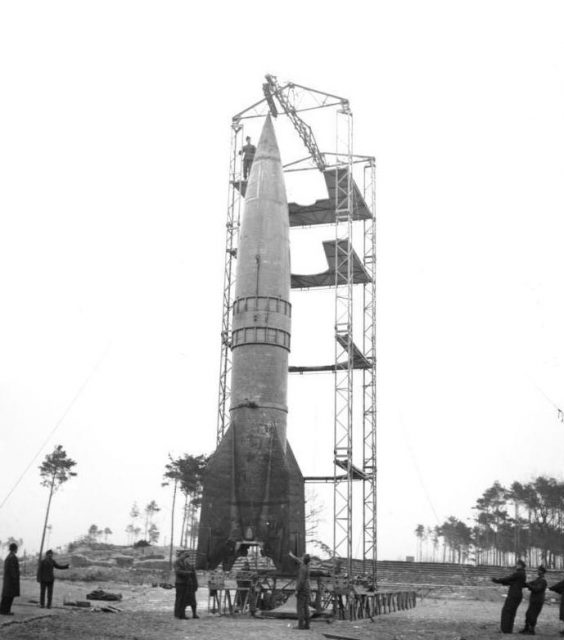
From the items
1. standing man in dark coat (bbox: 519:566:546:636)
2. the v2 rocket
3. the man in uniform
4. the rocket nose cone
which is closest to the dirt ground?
standing man in dark coat (bbox: 519:566:546:636)

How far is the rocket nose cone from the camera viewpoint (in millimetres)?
20938

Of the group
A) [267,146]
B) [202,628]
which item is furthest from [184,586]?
[267,146]

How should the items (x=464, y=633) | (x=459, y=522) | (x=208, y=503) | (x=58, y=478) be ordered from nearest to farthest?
(x=464, y=633) < (x=208, y=503) < (x=58, y=478) < (x=459, y=522)

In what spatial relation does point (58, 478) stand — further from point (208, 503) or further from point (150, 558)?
point (208, 503)

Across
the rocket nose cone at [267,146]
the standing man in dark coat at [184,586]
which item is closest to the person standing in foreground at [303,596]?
the standing man in dark coat at [184,586]

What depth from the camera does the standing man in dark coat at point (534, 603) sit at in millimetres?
12641

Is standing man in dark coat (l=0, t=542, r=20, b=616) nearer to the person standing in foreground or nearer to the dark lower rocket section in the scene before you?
the dark lower rocket section

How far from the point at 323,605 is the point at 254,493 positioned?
296 cm

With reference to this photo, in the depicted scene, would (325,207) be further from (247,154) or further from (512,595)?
(512,595)

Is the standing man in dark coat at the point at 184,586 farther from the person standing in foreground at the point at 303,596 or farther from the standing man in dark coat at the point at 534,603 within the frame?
the standing man in dark coat at the point at 534,603

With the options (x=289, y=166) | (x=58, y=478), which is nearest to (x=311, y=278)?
(x=289, y=166)

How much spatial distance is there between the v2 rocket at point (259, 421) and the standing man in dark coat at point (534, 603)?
17.7 feet

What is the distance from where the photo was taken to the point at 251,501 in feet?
54.4

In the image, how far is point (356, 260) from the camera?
2723 centimetres
